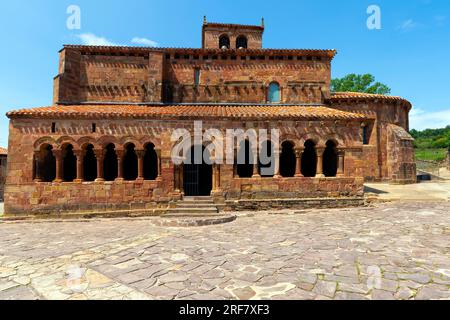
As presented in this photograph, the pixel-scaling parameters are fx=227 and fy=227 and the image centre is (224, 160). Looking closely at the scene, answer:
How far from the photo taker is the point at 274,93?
51.5ft

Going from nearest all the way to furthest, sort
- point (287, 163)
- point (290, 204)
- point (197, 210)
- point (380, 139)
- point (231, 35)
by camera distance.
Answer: point (197, 210) < point (290, 204) < point (287, 163) < point (380, 139) < point (231, 35)

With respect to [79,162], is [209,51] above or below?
above

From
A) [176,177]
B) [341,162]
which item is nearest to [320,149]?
[341,162]

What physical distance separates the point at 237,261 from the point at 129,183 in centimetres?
814

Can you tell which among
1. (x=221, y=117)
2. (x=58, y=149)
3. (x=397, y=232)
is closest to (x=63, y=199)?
(x=58, y=149)

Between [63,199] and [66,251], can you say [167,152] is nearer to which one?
[63,199]

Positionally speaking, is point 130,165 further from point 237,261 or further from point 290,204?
point 237,261

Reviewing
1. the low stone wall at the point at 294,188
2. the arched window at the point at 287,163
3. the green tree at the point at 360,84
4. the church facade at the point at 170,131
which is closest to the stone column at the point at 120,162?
the church facade at the point at 170,131

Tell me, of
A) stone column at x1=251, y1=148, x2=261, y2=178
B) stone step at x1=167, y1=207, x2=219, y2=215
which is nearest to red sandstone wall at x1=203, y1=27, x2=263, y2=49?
stone column at x1=251, y1=148, x2=261, y2=178

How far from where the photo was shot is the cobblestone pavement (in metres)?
3.66

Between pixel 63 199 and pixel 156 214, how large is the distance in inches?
178

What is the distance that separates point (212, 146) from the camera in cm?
1165

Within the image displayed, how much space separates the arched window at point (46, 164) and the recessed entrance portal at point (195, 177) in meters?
6.93
